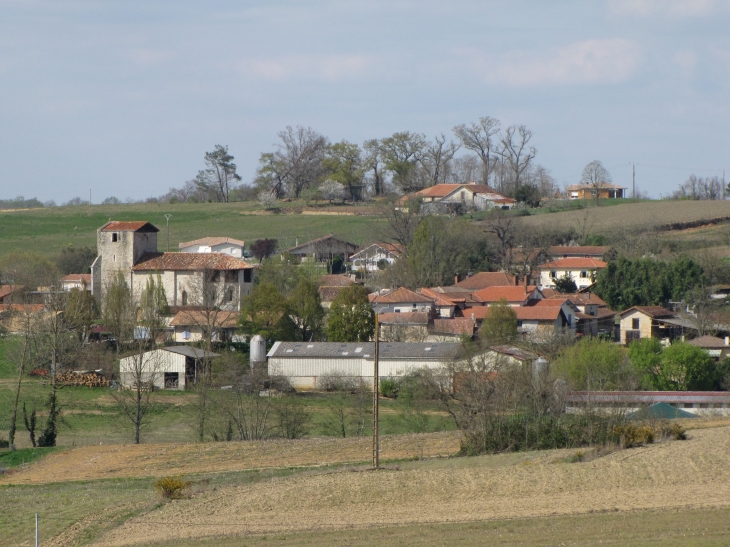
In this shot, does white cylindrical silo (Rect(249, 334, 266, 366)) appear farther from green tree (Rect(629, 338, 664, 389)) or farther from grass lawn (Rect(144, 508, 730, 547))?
grass lawn (Rect(144, 508, 730, 547))

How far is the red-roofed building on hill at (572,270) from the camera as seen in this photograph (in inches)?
2591

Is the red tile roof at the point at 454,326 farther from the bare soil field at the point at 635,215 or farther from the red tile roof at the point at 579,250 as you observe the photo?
the bare soil field at the point at 635,215

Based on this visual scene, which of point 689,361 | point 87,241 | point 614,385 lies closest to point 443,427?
point 614,385

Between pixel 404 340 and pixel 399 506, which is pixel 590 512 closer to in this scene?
pixel 399 506

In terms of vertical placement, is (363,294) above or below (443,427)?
above

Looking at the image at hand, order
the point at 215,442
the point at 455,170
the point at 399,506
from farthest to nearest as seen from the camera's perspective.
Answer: the point at 455,170
the point at 215,442
the point at 399,506

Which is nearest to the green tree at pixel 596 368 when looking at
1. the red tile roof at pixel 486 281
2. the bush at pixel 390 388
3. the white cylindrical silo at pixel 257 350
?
the bush at pixel 390 388

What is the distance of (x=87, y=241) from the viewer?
84.5 meters

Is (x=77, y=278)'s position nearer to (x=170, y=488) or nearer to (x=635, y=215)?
(x=170, y=488)

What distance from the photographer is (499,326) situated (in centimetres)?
4925

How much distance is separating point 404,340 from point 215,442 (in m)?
18.6

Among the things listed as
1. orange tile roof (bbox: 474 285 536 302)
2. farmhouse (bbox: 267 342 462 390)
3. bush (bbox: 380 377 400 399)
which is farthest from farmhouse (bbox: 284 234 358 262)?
bush (bbox: 380 377 400 399)

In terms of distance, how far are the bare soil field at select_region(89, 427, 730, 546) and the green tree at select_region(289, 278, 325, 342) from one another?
25519mm

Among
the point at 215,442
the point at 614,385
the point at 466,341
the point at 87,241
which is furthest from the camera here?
the point at 87,241
